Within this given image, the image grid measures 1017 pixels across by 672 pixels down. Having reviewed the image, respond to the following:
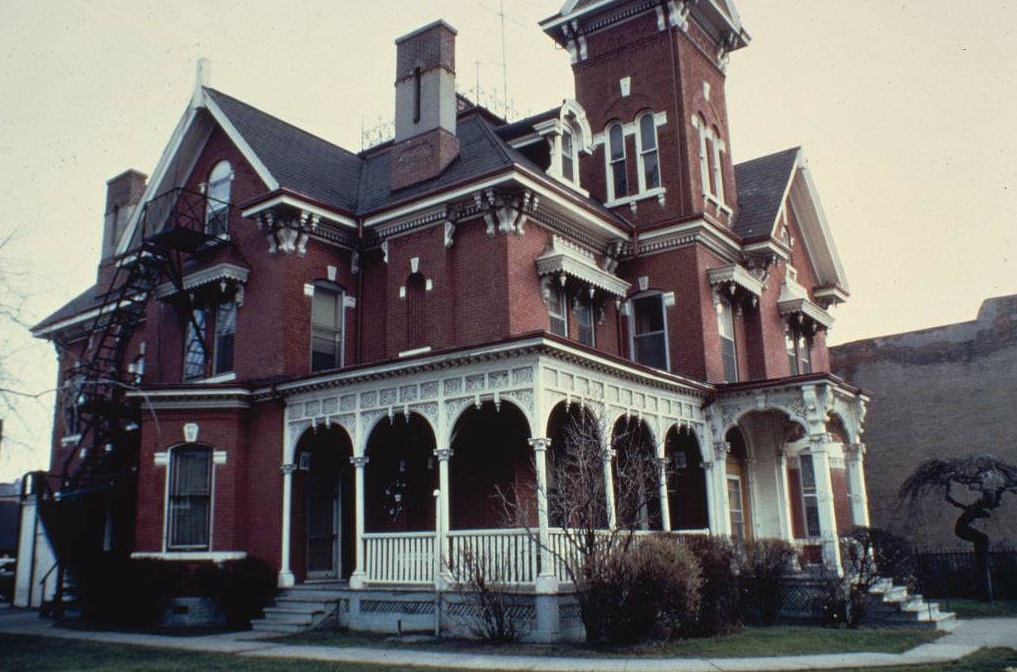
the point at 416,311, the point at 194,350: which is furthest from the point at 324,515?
the point at 194,350

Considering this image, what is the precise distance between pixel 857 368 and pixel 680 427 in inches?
633

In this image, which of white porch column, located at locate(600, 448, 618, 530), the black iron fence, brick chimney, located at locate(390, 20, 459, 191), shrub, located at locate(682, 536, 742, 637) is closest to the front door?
brick chimney, located at locate(390, 20, 459, 191)

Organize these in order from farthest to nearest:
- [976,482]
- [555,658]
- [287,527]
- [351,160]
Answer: [351,160]
[976,482]
[287,527]
[555,658]

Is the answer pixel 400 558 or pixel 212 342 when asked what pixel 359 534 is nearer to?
pixel 400 558

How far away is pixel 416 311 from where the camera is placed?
21672 mm

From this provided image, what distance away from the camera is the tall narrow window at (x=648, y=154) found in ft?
82.0

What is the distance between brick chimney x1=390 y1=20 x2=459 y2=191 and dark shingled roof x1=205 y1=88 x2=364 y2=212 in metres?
1.84

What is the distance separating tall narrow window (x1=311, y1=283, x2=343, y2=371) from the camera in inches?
879

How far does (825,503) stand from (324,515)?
11093mm

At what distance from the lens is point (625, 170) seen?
1006 inches

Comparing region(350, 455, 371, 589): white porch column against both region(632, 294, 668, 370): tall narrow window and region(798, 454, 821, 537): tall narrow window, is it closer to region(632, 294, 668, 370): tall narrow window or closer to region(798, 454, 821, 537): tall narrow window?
region(632, 294, 668, 370): tall narrow window

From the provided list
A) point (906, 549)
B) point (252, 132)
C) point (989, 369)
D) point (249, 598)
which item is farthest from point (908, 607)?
point (252, 132)

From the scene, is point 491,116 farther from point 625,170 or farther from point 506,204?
point 506,204

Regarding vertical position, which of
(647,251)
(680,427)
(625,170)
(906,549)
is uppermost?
(625,170)
